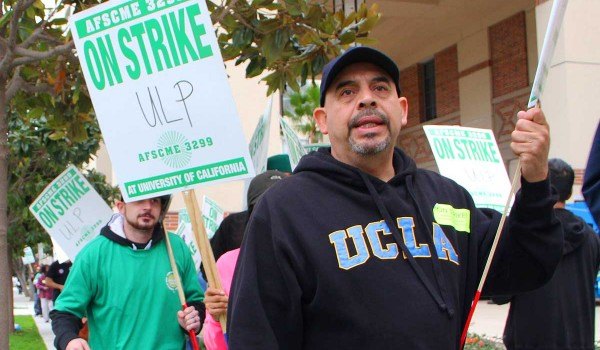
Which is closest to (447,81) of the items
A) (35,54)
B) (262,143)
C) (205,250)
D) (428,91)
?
(428,91)

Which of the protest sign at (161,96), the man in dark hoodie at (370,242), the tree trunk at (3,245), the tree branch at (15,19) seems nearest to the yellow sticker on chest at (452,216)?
the man in dark hoodie at (370,242)

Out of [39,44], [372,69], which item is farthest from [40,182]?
[372,69]

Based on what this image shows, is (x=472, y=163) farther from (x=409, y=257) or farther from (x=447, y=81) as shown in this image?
(x=447, y=81)

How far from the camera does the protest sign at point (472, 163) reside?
6.37m

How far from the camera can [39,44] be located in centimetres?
690

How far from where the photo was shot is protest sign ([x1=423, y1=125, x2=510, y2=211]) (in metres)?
6.37

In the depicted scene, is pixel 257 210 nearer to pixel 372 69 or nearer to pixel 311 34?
pixel 372 69

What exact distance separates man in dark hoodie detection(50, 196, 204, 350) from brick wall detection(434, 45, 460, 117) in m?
20.5

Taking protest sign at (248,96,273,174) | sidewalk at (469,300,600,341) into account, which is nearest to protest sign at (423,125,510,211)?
protest sign at (248,96,273,174)

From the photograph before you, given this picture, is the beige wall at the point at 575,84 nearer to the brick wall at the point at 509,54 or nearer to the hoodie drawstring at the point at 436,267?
the brick wall at the point at 509,54

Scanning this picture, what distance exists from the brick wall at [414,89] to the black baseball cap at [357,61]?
939 inches

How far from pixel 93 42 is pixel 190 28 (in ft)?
1.80

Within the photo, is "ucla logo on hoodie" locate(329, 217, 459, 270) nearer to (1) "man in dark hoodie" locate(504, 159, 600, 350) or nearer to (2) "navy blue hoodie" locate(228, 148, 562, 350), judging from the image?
(2) "navy blue hoodie" locate(228, 148, 562, 350)

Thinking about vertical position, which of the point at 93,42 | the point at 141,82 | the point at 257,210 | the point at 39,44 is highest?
the point at 39,44
